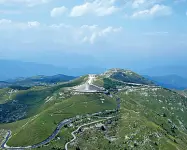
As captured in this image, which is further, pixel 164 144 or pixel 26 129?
pixel 26 129

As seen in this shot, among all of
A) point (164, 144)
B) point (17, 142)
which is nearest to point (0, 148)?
point (17, 142)

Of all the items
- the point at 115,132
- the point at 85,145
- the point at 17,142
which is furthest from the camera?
the point at 115,132

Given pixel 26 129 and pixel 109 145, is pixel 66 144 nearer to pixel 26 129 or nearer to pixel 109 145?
pixel 109 145

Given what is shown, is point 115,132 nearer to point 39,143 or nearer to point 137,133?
point 137,133

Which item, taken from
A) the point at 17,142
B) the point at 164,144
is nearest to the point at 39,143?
the point at 17,142

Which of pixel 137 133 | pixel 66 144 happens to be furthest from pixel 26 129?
pixel 137 133

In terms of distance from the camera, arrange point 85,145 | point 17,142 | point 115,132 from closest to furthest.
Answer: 1. point 85,145
2. point 17,142
3. point 115,132

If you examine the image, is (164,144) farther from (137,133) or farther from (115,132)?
(115,132)

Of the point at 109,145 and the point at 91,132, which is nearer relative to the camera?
the point at 109,145
